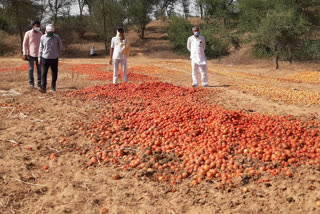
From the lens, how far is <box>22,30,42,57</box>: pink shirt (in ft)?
27.8

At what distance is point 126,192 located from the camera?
11.2 feet

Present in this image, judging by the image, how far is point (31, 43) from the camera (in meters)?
8.49

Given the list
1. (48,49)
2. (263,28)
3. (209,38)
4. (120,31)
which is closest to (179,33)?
(209,38)

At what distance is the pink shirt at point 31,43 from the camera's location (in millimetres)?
8461

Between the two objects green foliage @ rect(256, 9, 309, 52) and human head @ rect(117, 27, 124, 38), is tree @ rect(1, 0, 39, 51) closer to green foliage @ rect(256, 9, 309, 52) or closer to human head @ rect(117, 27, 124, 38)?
human head @ rect(117, 27, 124, 38)

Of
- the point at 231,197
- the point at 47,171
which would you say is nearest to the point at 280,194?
the point at 231,197

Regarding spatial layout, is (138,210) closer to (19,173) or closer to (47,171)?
(47,171)

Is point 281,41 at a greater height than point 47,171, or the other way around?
point 281,41

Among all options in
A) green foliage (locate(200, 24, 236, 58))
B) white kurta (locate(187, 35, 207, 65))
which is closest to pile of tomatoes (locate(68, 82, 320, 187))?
white kurta (locate(187, 35, 207, 65))

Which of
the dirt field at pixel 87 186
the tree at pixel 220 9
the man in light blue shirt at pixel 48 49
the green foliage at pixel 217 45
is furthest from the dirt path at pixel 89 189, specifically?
the tree at pixel 220 9

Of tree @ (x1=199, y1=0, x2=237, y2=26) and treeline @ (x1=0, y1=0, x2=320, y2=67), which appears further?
tree @ (x1=199, y1=0, x2=237, y2=26)

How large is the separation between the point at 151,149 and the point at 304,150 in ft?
7.92

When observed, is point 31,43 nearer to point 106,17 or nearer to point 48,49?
point 48,49

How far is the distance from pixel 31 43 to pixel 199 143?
682 cm
